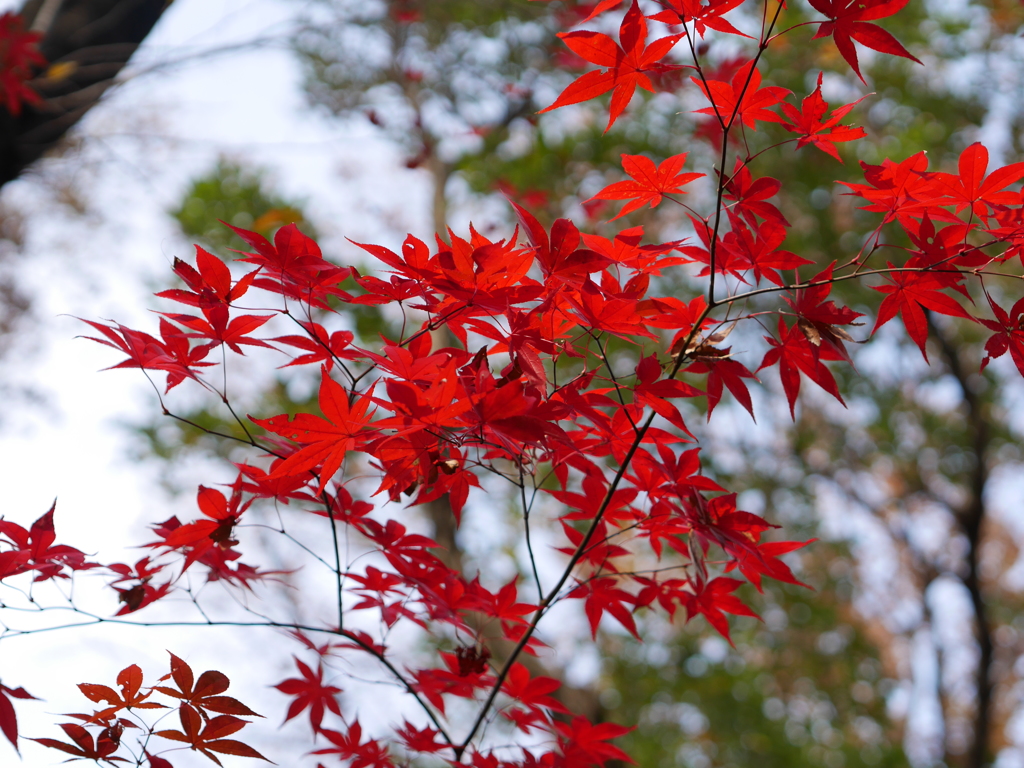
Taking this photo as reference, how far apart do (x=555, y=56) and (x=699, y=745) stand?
4.93 metres

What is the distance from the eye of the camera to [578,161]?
3.80 metres

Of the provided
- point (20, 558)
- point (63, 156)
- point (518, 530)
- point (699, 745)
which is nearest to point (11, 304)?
point (63, 156)

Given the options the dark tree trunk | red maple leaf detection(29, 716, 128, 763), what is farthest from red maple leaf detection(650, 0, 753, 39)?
the dark tree trunk

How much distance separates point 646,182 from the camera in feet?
2.93

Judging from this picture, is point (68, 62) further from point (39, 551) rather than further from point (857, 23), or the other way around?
point (857, 23)

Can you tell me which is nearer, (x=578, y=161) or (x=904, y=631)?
(x=578, y=161)

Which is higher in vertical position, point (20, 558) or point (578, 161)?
point (578, 161)

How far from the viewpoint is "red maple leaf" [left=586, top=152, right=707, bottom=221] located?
0.86 m

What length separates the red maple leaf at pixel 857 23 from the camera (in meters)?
0.72

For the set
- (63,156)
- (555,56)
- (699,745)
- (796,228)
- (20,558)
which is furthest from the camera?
(699,745)

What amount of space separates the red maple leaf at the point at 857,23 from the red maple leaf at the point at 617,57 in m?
0.15

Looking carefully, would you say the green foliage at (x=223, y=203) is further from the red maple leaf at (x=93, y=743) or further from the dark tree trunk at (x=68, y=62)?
the red maple leaf at (x=93, y=743)

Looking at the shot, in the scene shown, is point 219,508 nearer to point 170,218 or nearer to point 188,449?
point 170,218

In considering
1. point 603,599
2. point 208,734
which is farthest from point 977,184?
point 208,734
